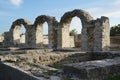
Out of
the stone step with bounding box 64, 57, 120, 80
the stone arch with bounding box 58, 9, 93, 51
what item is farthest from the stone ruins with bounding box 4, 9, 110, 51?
the stone step with bounding box 64, 57, 120, 80

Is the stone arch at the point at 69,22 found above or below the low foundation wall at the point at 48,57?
above

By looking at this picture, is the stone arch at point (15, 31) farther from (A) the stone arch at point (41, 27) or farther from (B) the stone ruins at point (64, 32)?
(A) the stone arch at point (41, 27)

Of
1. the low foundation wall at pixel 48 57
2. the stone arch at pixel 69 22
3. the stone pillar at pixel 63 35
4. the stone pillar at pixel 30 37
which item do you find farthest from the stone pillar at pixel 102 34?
the stone pillar at pixel 30 37

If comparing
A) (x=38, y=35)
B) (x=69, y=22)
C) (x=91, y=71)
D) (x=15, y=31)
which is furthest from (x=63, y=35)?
(x=91, y=71)

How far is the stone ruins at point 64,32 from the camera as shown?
51.9 ft

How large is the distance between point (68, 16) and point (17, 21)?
8.96 m

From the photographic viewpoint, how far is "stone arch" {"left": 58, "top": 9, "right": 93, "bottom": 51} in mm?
16953

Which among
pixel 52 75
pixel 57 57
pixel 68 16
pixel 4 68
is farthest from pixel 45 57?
pixel 68 16

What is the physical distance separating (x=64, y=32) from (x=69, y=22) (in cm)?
102

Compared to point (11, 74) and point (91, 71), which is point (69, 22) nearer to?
point (11, 74)

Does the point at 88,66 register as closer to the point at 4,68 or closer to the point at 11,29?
the point at 4,68

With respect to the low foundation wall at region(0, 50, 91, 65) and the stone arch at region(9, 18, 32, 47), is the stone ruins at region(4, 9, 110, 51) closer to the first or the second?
the stone arch at region(9, 18, 32, 47)

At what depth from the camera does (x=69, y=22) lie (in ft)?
64.5

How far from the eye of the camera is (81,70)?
4.26 metres
